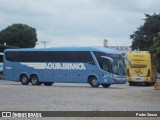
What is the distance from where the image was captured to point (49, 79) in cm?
4144

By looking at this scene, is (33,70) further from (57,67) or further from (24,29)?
(24,29)

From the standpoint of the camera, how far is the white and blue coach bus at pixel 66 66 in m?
38.5

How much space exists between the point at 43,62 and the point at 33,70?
1.21 meters

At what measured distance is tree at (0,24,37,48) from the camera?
322 ft

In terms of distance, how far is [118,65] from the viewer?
39.2m

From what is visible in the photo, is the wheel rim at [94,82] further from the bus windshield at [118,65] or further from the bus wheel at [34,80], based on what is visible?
the bus wheel at [34,80]

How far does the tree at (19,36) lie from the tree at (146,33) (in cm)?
3108

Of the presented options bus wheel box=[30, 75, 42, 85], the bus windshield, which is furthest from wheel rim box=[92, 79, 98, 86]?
bus wheel box=[30, 75, 42, 85]

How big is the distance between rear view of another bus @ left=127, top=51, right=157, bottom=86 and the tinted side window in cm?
643

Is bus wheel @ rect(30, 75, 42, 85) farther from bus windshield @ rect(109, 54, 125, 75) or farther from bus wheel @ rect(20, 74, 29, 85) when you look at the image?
bus windshield @ rect(109, 54, 125, 75)

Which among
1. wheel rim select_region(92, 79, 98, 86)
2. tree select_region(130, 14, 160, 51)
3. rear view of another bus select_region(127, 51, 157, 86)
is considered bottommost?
wheel rim select_region(92, 79, 98, 86)

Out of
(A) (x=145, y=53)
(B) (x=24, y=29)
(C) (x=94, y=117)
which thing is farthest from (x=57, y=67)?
(B) (x=24, y=29)

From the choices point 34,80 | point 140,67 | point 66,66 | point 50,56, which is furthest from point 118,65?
point 34,80

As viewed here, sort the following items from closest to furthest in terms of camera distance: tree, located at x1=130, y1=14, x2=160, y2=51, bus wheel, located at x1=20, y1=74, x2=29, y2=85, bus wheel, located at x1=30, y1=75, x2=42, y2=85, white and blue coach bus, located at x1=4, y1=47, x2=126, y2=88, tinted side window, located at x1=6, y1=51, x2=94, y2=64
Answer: white and blue coach bus, located at x1=4, y1=47, x2=126, y2=88
tinted side window, located at x1=6, y1=51, x2=94, y2=64
bus wheel, located at x1=30, y1=75, x2=42, y2=85
bus wheel, located at x1=20, y1=74, x2=29, y2=85
tree, located at x1=130, y1=14, x2=160, y2=51
